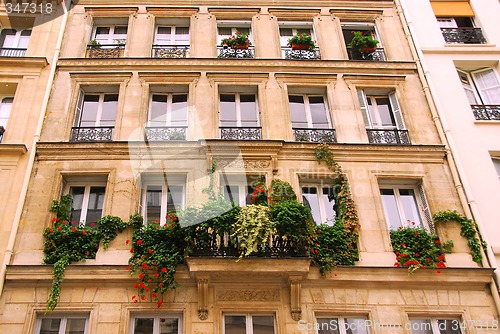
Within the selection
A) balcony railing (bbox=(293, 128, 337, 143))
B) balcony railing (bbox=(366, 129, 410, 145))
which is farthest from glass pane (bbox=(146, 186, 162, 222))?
balcony railing (bbox=(366, 129, 410, 145))

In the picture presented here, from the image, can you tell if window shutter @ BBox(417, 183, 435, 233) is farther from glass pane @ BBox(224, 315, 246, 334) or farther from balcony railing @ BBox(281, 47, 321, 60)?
balcony railing @ BBox(281, 47, 321, 60)

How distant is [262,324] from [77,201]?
5.06m

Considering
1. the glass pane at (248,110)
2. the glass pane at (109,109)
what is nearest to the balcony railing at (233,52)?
the glass pane at (248,110)

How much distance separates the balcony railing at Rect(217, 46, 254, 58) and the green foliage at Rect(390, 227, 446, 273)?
6427 millimetres

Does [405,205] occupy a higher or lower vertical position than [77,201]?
lower

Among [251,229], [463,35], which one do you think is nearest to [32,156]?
[251,229]

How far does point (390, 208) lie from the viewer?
35.8ft

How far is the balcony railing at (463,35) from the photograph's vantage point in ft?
44.8

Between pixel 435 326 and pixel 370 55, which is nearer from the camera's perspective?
pixel 435 326

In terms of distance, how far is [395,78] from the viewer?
12.7 metres

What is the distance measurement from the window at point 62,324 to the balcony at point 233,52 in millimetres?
7816

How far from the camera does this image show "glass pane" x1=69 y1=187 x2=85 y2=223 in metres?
10.5

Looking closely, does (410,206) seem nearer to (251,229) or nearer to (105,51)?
(251,229)

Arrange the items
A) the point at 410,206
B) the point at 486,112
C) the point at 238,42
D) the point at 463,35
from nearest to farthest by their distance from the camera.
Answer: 1. the point at 410,206
2. the point at 486,112
3. the point at 238,42
4. the point at 463,35
